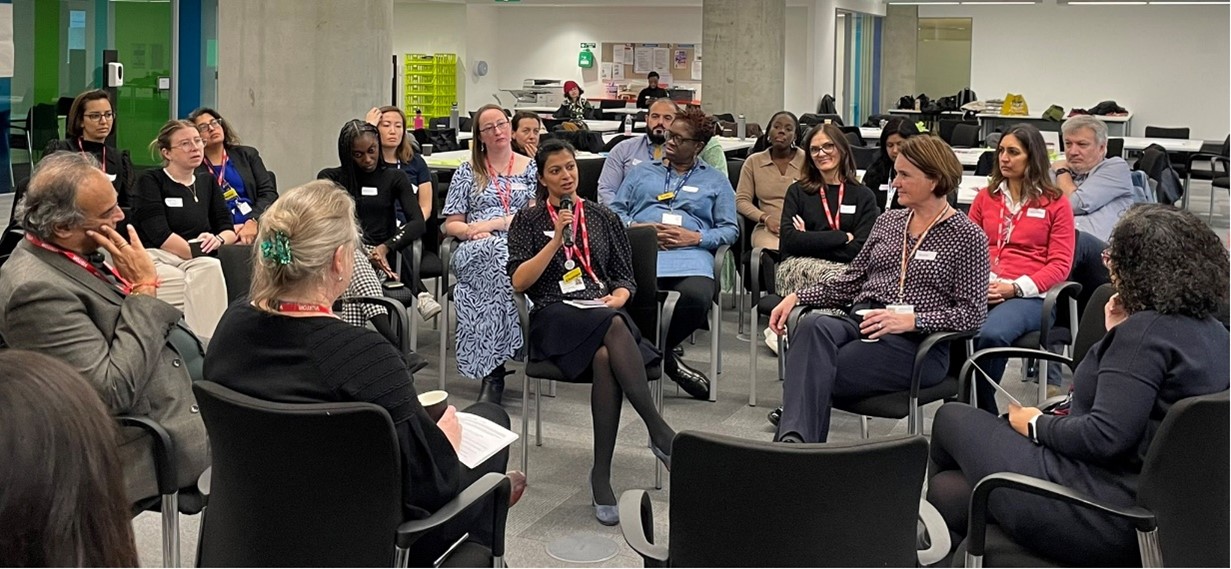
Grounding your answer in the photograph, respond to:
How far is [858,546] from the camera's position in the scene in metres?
2.41

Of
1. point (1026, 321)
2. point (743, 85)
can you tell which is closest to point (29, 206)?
point (1026, 321)

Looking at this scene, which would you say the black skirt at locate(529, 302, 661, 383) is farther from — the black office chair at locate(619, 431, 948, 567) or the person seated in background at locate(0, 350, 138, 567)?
the person seated in background at locate(0, 350, 138, 567)

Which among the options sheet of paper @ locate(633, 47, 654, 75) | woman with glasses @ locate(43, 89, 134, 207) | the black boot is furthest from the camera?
sheet of paper @ locate(633, 47, 654, 75)

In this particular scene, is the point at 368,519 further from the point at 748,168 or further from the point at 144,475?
the point at 748,168

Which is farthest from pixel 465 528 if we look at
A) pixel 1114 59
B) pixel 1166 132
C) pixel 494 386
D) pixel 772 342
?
pixel 1114 59

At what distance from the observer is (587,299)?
4852mm

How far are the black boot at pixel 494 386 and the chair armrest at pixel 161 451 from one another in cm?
245

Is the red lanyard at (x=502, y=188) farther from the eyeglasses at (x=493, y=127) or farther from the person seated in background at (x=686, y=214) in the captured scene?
the person seated in background at (x=686, y=214)

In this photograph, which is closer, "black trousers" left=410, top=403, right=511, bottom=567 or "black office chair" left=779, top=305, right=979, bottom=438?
"black trousers" left=410, top=403, right=511, bottom=567

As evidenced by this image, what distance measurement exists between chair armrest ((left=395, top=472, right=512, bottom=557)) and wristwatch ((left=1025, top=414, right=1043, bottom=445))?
1220mm

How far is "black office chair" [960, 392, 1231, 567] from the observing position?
8.20 feet

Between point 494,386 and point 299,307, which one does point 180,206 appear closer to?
point 494,386

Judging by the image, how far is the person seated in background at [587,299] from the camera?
4461 millimetres

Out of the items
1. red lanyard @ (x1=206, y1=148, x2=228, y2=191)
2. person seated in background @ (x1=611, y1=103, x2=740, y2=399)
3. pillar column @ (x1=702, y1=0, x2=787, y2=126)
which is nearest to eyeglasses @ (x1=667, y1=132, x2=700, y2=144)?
person seated in background @ (x1=611, y1=103, x2=740, y2=399)
